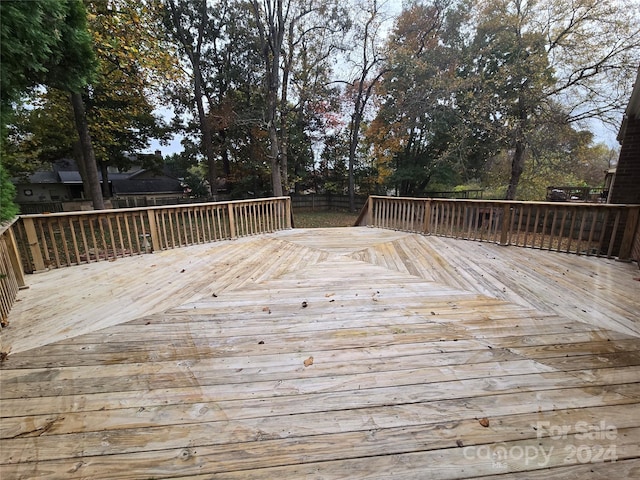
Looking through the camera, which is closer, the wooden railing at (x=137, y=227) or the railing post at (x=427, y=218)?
the wooden railing at (x=137, y=227)

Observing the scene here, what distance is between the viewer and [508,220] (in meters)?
4.79

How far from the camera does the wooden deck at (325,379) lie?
1.22 meters

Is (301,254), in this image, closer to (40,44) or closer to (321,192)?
(40,44)

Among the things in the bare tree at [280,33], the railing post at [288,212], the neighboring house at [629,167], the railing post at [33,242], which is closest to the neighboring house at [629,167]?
the neighboring house at [629,167]

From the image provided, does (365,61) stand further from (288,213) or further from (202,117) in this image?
(288,213)

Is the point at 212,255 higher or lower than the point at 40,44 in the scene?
lower

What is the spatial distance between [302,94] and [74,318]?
12666 mm

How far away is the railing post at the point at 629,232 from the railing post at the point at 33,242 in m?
7.83

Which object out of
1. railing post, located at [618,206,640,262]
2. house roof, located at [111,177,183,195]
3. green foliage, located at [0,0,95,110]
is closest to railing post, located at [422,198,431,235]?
railing post, located at [618,206,640,262]

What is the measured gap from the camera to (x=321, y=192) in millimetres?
17812

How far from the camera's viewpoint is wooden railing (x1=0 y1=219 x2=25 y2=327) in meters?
2.53

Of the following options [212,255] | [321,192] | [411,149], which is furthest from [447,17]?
[212,255]

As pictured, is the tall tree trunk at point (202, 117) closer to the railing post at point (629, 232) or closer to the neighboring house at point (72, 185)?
the neighboring house at point (72, 185)

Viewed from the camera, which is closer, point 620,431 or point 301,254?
point 620,431
